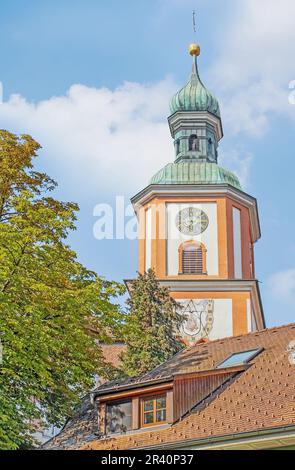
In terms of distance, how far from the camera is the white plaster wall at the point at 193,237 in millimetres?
40531

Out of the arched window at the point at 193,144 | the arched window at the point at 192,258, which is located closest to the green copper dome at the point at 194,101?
the arched window at the point at 193,144

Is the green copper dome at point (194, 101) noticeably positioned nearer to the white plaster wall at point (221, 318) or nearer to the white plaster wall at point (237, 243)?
the white plaster wall at point (237, 243)

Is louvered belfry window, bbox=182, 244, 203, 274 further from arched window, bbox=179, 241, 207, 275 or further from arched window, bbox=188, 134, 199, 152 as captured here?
arched window, bbox=188, 134, 199, 152

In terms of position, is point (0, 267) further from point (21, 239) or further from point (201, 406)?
point (201, 406)

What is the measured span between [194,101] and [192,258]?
11.3 meters

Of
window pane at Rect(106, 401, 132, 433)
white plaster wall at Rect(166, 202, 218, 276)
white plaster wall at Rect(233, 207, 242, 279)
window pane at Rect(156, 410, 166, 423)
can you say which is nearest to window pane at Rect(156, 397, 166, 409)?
window pane at Rect(156, 410, 166, 423)

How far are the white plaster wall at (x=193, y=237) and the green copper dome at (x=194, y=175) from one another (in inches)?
49.1

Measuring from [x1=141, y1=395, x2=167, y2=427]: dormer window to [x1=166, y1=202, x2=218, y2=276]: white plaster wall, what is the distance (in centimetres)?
2199

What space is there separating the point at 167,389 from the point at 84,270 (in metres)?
4.74

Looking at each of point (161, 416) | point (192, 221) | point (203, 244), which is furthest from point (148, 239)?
point (161, 416)

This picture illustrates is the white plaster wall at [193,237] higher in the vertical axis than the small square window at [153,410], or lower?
higher
